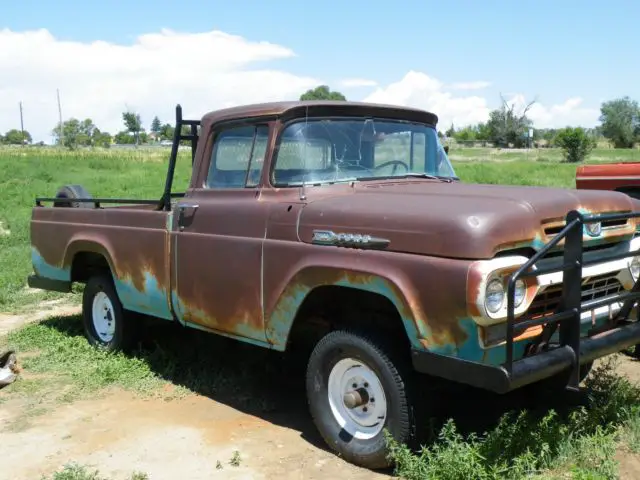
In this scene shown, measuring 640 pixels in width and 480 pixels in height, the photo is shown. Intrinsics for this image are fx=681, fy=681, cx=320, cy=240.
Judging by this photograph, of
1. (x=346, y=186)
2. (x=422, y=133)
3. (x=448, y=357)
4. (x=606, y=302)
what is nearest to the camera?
(x=448, y=357)

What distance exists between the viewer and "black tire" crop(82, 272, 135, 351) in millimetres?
5863

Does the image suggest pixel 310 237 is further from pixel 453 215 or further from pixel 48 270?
pixel 48 270

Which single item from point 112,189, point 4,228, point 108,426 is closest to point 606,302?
point 108,426

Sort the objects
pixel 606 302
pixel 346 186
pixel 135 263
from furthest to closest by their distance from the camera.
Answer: pixel 135 263
pixel 346 186
pixel 606 302

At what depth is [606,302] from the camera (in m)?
3.58

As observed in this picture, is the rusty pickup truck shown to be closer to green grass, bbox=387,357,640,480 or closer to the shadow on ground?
green grass, bbox=387,357,640,480

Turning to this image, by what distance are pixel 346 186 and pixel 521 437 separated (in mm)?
1773

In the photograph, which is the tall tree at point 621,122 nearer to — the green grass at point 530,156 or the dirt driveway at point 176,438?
the green grass at point 530,156

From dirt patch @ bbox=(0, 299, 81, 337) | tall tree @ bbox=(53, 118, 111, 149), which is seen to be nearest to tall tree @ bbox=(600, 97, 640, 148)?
tall tree @ bbox=(53, 118, 111, 149)

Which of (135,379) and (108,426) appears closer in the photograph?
(108,426)

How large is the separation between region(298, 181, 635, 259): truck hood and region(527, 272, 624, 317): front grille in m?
0.30

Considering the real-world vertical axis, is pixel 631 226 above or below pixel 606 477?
above

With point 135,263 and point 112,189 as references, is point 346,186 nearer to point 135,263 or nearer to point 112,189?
point 135,263

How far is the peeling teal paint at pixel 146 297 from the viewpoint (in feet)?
16.6
